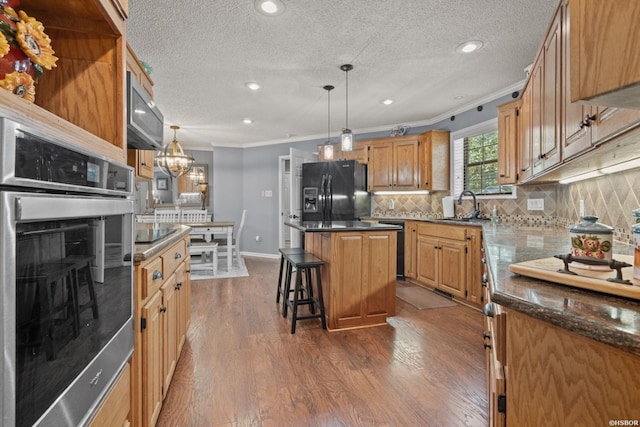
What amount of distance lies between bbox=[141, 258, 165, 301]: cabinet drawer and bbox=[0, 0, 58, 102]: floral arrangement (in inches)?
29.0

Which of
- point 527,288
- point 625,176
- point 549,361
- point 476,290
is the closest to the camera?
point 549,361

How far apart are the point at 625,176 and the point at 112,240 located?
227 centimetres

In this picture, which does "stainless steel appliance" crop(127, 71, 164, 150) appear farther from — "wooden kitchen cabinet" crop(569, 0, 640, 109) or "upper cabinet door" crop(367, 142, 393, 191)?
"upper cabinet door" crop(367, 142, 393, 191)

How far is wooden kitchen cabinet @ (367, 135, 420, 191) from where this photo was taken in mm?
4621

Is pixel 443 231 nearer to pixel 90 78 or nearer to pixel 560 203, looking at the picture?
pixel 560 203

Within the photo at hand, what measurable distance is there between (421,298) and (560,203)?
1665 millimetres

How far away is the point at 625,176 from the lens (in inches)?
61.0

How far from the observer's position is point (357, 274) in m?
2.72

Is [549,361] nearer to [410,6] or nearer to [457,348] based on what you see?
[457,348]

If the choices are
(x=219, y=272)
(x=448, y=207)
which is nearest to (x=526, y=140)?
(x=448, y=207)

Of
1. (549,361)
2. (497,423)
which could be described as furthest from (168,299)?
(549,361)

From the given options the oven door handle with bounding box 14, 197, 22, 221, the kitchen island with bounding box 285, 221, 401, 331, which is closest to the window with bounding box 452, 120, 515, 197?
the kitchen island with bounding box 285, 221, 401, 331

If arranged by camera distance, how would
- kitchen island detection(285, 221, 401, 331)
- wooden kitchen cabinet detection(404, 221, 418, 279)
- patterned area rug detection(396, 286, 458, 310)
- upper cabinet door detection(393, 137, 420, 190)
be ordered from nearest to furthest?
kitchen island detection(285, 221, 401, 331) < patterned area rug detection(396, 286, 458, 310) < wooden kitchen cabinet detection(404, 221, 418, 279) < upper cabinet door detection(393, 137, 420, 190)

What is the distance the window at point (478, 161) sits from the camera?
3809 millimetres
